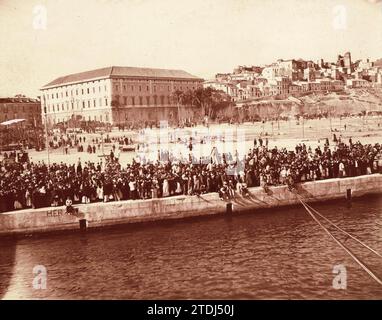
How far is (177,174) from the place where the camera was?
502 inches

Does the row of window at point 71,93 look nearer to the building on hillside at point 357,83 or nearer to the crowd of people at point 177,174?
the crowd of people at point 177,174

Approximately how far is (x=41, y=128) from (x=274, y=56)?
23.3ft

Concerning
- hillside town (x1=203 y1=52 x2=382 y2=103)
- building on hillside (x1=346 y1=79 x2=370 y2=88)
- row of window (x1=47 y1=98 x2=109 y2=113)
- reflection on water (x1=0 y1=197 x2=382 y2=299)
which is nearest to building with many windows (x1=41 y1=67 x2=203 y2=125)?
row of window (x1=47 y1=98 x2=109 y2=113)

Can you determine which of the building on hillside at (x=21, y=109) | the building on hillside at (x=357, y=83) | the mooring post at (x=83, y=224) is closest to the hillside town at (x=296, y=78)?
the building on hillside at (x=357, y=83)

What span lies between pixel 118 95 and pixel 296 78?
659cm

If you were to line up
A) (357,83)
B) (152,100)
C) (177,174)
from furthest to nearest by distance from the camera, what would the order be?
1. (152,100)
2. (357,83)
3. (177,174)

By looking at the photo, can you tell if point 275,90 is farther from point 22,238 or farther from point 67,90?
point 22,238

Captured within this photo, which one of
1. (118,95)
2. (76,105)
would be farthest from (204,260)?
(118,95)

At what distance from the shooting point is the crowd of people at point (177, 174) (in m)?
11.9

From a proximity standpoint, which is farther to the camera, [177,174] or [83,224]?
[177,174]

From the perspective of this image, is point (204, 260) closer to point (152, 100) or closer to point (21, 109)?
point (21, 109)

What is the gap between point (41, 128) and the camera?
12945 millimetres

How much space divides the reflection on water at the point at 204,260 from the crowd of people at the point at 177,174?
0.98 metres

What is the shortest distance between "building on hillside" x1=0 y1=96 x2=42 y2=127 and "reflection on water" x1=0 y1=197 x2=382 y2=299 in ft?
10.8
